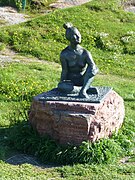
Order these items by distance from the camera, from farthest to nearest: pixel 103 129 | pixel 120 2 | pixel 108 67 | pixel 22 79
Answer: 1. pixel 120 2
2. pixel 108 67
3. pixel 22 79
4. pixel 103 129

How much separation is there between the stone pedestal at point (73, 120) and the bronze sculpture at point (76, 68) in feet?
1.10

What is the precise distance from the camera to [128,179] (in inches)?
270

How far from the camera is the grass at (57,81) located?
282 inches

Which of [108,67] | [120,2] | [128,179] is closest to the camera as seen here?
[128,179]

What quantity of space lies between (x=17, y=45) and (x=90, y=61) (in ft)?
21.9

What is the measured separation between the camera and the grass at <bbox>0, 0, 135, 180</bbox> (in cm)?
716

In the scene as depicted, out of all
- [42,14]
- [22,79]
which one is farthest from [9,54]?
[42,14]

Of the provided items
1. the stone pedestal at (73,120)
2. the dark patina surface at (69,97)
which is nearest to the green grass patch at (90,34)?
the dark patina surface at (69,97)

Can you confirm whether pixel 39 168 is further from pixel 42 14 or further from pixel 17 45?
pixel 42 14

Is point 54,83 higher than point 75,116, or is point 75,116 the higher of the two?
point 75,116

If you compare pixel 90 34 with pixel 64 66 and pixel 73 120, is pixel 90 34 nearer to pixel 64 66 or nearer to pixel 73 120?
pixel 64 66

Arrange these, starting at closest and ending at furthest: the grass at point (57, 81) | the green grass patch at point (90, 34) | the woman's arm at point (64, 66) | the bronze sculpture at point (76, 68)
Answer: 1. the grass at point (57, 81)
2. the bronze sculpture at point (76, 68)
3. the woman's arm at point (64, 66)
4. the green grass patch at point (90, 34)

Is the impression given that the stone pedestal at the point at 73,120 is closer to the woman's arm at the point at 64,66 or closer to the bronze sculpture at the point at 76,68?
the bronze sculpture at the point at 76,68

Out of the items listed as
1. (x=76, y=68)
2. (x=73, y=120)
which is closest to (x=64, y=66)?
Result: (x=76, y=68)
